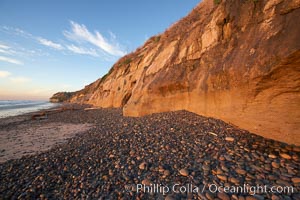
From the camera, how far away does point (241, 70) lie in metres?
4.63

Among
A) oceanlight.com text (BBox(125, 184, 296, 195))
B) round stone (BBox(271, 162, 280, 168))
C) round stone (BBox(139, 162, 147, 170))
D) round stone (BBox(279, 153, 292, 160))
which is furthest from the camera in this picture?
round stone (BBox(139, 162, 147, 170))

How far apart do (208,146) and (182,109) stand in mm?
3903

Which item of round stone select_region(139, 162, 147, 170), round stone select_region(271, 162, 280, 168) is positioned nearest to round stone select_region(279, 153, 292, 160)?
round stone select_region(271, 162, 280, 168)

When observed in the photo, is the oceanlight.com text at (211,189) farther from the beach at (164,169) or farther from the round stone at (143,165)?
the round stone at (143,165)

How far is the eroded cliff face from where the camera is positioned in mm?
3521

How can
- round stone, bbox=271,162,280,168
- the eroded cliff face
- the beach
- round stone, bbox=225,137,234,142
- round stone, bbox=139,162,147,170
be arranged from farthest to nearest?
round stone, bbox=225,137,234,142
the eroded cliff face
round stone, bbox=139,162,147,170
round stone, bbox=271,162,280,168
the beach

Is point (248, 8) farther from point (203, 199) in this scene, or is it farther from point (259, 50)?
point (203, 199)

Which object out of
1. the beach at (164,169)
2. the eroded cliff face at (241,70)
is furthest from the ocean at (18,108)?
the eroded cliff face at (241,70)

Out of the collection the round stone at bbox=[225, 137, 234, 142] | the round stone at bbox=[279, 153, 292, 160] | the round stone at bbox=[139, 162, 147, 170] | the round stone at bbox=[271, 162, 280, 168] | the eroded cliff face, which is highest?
the eroded cliff face

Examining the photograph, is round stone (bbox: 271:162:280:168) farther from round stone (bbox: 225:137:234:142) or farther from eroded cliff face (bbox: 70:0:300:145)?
round stone (bbox: 225:137:234:142)

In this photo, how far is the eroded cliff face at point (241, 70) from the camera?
11.6ft

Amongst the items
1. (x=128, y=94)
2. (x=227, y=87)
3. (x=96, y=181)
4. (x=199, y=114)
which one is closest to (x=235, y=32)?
(x=227, y=87)

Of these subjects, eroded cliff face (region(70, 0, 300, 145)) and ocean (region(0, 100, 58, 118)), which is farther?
ocean (region(0, 100, 58, 118))

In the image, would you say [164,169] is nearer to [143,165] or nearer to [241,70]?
[143,165]
